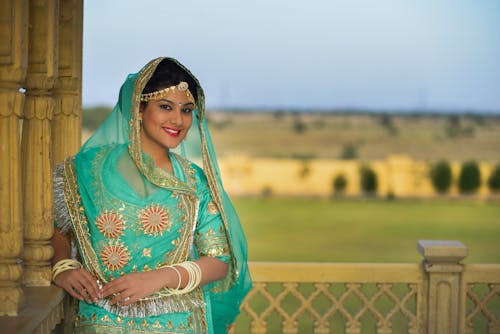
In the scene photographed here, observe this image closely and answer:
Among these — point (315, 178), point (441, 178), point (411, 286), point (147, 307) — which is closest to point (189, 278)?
point (147, 307)

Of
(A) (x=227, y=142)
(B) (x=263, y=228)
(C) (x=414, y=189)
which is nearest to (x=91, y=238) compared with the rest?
(B) (x=263, y=228)

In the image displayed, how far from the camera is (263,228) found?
26.0 m

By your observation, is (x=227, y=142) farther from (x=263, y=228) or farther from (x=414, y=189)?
(x=263, y=228)

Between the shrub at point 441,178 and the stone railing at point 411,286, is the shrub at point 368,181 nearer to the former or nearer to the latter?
the shrub at point 441,178

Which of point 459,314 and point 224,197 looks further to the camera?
point 459,314

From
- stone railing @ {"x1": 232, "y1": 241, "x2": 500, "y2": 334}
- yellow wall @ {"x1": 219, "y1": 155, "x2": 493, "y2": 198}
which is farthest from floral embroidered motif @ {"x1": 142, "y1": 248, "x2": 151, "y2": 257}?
yellow wall @ {"x1": 219, "y1": 155, "x2": 493, "y2": 198}

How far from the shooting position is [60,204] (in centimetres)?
222

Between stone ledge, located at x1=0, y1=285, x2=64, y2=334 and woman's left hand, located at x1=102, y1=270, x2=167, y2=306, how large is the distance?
150 millimetres

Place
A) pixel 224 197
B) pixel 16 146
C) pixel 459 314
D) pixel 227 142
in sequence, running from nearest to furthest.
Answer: pixel 16 146, pixel 224 197, pixel 459 314, pixel 227 142

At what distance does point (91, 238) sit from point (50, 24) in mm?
557

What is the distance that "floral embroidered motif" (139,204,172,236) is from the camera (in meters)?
2.14

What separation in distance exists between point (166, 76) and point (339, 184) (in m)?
31.2

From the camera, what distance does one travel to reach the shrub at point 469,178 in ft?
103

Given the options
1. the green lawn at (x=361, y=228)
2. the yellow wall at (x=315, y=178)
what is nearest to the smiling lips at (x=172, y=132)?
the green lawn at (x=361, y=228)
